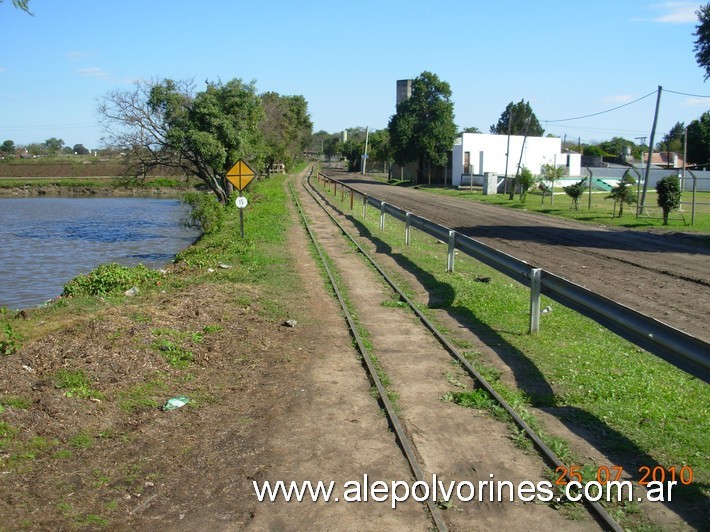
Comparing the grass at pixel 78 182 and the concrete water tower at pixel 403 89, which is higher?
the concrete water tower at pixel 403 89

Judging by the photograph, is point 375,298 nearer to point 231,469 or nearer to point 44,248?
point 231,469

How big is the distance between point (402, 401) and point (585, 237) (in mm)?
20337

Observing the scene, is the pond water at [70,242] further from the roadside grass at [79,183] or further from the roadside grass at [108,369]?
the roadside grass at [79,183]

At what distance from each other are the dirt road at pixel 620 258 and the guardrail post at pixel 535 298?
2.71 m

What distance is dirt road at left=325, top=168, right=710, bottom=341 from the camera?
44.3 ft

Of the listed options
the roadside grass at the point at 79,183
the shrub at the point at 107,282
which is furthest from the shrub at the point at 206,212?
the roadside grass at the point at 79,183

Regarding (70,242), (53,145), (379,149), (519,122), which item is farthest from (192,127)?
(53,145)

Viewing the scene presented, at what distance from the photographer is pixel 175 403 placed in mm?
7418

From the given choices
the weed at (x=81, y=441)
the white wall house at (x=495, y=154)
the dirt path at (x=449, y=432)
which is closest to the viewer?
the dirt path at (x=449, y=432)

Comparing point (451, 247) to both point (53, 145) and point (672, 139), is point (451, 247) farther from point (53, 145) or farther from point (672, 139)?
point (53, 145)

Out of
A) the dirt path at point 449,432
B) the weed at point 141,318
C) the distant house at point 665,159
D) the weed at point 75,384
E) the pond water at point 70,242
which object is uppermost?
the distant house at point 665,159

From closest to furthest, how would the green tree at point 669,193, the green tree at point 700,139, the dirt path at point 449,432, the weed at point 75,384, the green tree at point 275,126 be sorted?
the dirt path at point 449,432, the weed at point 75,384, the green tree at point 669,193, the green tree at point 275,126, the green tree at point 700,139

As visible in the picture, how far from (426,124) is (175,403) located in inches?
2744

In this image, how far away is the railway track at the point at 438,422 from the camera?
5.11 meters
